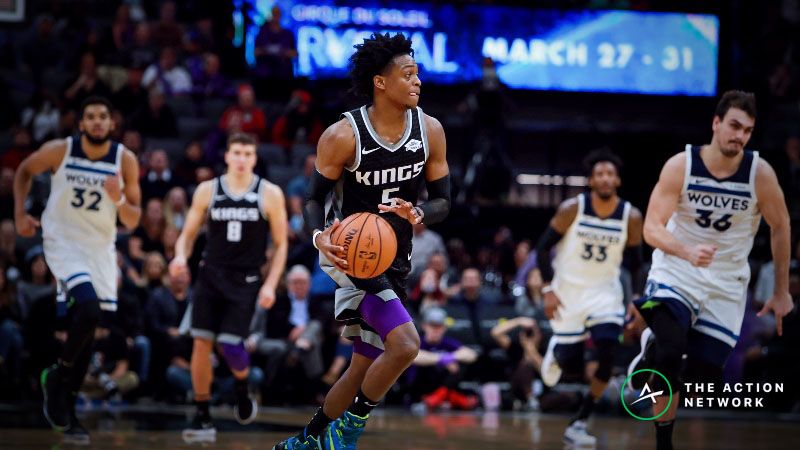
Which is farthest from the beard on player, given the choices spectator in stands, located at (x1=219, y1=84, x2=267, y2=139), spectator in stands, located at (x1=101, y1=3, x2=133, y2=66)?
spectator in stands, located at (x1=101, y1=3, x2=133, y2=66)

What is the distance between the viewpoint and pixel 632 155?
1600cm

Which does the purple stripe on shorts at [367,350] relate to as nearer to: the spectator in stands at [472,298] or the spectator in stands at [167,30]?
the spectator in stands at [472,298]

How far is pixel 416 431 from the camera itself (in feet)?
30.1

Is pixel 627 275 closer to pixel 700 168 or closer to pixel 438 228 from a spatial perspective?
pixel 438 228

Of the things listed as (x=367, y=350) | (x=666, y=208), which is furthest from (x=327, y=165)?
(x=666, y=208)

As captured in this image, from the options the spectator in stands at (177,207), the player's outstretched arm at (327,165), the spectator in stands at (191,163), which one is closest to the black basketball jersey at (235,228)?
the player's outstretched arm at (327,165)

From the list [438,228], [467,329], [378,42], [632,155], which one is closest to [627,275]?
[467,329]

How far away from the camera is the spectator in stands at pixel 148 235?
1241cm

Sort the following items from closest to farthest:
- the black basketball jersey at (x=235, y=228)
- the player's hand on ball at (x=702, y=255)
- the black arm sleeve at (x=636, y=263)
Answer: the player's hand on ball at (x=702, y=255)
the black basketball jersey at (x=235, y=228)
the black arm sleeve at (x=636, y=263)

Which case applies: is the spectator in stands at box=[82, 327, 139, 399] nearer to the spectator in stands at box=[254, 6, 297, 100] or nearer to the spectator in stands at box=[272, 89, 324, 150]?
the spectator in stands at box=[272, 89, 324, 150]

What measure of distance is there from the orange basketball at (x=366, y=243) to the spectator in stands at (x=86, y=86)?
9.17 m

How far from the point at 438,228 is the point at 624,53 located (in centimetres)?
406

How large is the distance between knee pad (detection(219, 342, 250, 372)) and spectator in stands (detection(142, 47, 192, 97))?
7.14 metres

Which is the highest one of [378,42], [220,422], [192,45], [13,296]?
[192,45]
